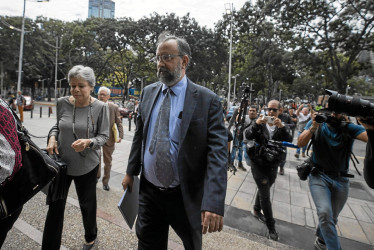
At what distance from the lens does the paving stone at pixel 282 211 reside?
11.6 feet

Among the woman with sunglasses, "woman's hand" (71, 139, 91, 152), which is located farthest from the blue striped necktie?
the woman with sunglasses

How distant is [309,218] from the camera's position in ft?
11.5

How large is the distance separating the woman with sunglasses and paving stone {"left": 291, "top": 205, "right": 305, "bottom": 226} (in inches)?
111

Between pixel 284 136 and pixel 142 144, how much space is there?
2.23 metres

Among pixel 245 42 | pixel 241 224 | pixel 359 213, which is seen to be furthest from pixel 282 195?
pixel 245 42

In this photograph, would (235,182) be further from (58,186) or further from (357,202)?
(58,186)

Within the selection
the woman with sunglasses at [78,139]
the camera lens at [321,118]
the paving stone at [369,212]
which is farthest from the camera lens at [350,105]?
the paving stone at [369,212]

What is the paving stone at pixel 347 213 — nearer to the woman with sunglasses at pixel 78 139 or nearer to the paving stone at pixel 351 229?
the paving stone at pixel 351 229

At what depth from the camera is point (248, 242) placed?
2740mm

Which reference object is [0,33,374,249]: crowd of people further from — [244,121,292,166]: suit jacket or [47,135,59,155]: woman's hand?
[244,121,292,166]: suit jacket

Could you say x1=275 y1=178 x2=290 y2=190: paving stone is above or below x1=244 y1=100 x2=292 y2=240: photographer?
below

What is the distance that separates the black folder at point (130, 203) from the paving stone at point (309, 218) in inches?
104

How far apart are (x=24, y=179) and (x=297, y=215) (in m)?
3.66

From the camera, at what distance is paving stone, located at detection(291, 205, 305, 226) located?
339 centimetres
